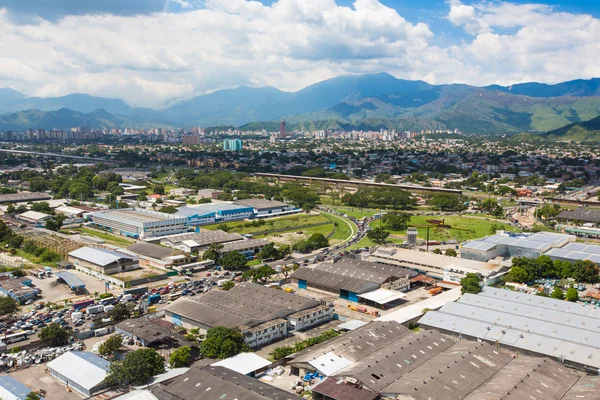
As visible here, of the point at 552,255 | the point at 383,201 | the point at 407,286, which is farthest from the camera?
the point at 383,201

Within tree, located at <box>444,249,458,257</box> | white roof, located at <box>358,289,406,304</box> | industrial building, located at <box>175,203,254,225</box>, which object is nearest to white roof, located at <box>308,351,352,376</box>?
white roof, located at <box>358,289,406,304</box>

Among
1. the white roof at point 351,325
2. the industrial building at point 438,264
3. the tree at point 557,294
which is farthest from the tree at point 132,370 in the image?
the tree at point 557,294

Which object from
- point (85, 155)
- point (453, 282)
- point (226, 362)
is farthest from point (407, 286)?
point (85, 155)

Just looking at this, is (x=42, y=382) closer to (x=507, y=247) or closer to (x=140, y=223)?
(x=140, y=223)

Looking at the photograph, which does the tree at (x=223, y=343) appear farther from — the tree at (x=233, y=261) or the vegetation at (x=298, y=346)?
the tree at (x=233, y=261)

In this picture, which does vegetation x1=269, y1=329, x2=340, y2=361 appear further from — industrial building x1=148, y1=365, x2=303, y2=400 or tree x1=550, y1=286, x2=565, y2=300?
tree x1=550, y1=286, x2=565, y2=300

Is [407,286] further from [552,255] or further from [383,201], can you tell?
[383,201]
